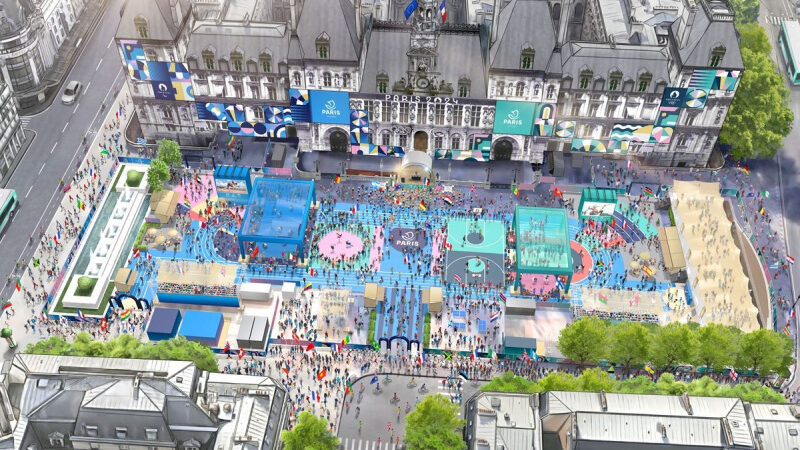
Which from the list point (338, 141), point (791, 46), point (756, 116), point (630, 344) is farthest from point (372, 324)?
point (791, 46)

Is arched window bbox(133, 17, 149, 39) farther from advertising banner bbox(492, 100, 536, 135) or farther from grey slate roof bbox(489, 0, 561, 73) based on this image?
advertising banner bbox(492, 100, 536, 135)

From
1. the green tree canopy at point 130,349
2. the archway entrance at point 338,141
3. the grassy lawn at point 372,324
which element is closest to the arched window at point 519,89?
the archway entrance at point 338,141

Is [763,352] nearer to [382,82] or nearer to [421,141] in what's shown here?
[421,141]

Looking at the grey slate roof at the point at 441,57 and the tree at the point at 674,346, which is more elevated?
the grey slate roof at the point at 441,57

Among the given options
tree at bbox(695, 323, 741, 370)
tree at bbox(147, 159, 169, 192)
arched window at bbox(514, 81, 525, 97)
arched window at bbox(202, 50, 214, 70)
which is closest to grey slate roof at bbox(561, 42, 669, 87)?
arched window at bbox(514, 81, 525, 97)

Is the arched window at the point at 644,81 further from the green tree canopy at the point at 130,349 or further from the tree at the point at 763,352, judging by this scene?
the green tree canopy at the point at 130,349

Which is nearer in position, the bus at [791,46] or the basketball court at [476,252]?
the basketball court at [476,252]
